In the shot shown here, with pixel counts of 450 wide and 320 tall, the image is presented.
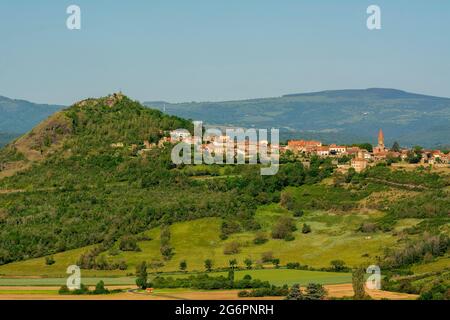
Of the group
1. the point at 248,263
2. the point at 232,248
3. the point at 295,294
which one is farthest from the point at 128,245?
the point at 295,294

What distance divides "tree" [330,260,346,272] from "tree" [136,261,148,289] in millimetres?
14929

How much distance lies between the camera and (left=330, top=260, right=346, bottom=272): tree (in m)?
73.2

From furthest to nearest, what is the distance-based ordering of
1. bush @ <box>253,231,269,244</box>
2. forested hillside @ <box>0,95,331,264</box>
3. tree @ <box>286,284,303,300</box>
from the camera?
forested hillside @ <box>0,95,331,264</box> < bush @ <box>253,231,269,244</box> < tree @ <box>286,284,303,300</box>

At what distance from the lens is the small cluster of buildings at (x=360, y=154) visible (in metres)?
116

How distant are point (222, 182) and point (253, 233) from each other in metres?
18.9

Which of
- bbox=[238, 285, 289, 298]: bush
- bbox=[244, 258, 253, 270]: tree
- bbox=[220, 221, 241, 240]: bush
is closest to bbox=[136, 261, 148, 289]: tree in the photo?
bbox=[244, 258, 253, 270]: tree

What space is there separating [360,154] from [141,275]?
62.9m

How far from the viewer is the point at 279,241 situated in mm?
87562

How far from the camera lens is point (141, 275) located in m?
69.0

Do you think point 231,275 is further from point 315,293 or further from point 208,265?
point 315,293

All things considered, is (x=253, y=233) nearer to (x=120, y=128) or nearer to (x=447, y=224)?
(x=447, y=224)

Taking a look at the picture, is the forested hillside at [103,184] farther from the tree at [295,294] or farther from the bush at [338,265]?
the tree at [295,294]

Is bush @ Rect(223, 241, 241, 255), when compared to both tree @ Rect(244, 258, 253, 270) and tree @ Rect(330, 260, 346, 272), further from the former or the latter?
tree @ Rect(330, 260, 346, 272)
